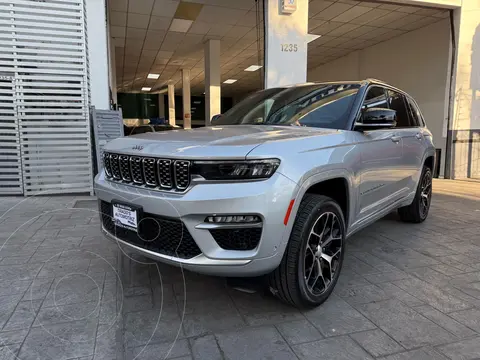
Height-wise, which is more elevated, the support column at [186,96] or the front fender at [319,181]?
the support column at [186,96]

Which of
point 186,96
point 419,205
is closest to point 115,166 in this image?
point 419,205

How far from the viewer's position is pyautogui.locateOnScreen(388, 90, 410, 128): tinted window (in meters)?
4.13

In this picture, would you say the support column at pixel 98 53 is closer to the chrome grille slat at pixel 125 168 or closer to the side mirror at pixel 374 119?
the chrome grille slat at pixel 125 168

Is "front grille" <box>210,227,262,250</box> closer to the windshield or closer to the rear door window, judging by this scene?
the windshield

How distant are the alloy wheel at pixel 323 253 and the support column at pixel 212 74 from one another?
10.2 m

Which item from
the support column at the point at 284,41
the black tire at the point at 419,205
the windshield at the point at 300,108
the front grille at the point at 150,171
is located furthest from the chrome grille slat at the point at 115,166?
the support column at the point at 284,41

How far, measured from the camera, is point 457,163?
10.3 m

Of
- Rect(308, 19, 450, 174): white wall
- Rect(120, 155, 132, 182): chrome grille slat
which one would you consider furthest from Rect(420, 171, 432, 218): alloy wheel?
Rect(308, 19, 450, 174): white wall

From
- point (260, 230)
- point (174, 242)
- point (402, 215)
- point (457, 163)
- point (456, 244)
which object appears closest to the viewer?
point (260, 230)

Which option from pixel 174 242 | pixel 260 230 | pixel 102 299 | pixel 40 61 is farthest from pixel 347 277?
pixel 40 61

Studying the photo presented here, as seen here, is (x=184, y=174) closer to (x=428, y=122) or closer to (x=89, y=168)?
(x=89, y=168)

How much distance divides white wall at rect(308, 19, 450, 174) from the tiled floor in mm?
8603

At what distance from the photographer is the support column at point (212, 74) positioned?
12852 mm

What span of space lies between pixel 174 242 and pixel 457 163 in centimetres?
1033
